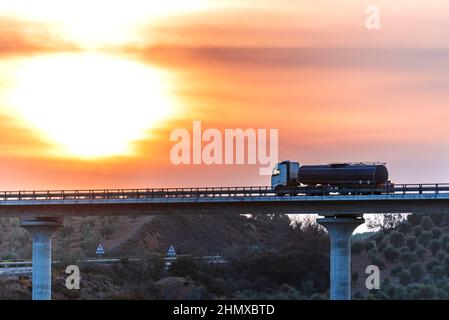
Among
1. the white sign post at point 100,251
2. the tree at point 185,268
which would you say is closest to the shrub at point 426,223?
the tree at point 185,268

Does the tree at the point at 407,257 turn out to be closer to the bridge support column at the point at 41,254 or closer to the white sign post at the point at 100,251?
the white sign post at the point at 100,251

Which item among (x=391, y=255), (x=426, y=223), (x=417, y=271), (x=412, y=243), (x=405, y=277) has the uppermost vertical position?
(x=426, y=223)

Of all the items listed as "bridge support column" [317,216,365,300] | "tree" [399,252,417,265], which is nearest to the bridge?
"bridge support column" [317,216,365,300]

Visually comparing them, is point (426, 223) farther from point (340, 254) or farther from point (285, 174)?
point (340, 254)

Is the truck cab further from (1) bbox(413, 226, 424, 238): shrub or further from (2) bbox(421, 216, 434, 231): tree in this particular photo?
(2) bbox(421, 216, 434, 231): tree

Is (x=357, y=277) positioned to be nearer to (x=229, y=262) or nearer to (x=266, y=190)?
(x=229, y=262)

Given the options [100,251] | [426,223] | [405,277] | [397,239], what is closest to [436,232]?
[397,239]
